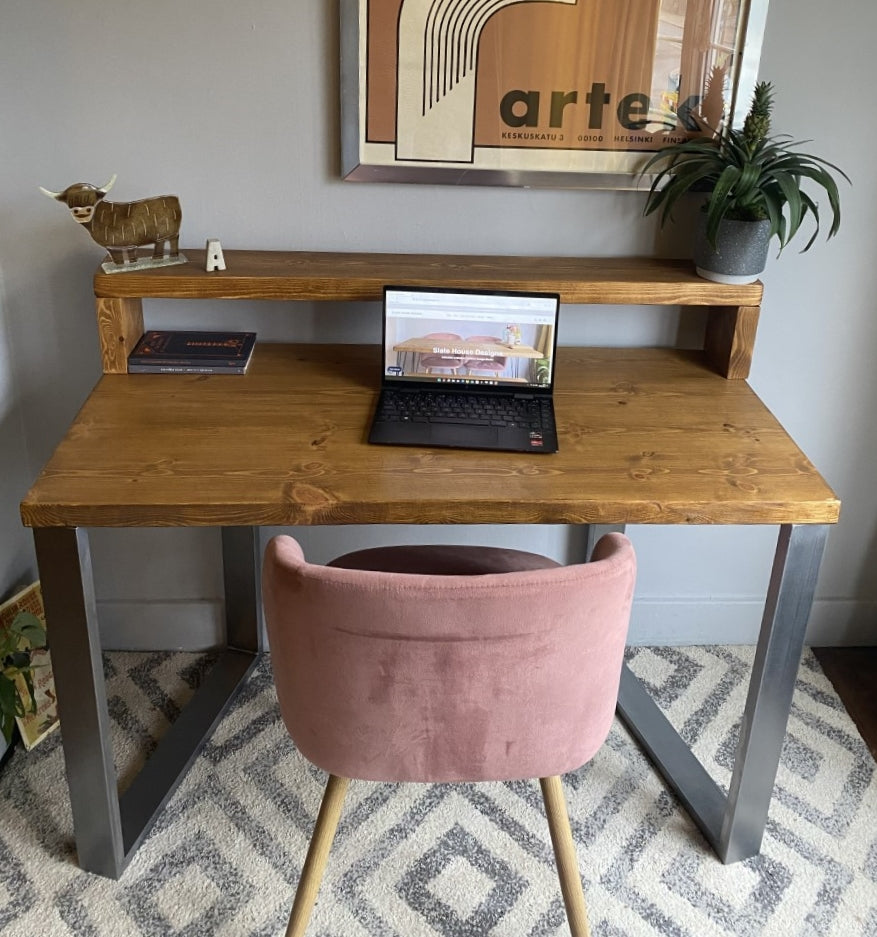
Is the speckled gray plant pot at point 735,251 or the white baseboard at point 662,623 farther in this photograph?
the white baseboard at point 662,623

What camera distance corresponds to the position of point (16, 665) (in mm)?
1781

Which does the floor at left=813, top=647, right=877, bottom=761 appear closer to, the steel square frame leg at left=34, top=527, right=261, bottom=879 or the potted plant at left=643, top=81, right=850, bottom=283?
the potted plant at left=643, top=81, right=850, bottom=283

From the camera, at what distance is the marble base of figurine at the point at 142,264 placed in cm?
170

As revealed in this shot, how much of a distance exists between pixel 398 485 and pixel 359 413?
0.27 m

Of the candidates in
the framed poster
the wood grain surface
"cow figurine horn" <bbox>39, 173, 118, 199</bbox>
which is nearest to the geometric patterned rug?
the wood grain surface

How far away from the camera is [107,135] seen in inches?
69.1

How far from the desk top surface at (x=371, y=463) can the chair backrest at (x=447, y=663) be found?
0.63ft

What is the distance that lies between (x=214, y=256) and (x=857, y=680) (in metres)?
1.68

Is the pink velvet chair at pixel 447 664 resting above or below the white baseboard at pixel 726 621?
above

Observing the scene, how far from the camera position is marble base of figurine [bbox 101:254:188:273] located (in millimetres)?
1704

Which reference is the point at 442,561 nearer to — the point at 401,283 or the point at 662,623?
the point at 401,283

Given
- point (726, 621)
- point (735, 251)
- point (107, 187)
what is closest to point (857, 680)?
point (726, 621)

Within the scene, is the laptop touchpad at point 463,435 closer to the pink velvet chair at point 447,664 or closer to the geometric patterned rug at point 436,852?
the pink velvet chair at point 447,664

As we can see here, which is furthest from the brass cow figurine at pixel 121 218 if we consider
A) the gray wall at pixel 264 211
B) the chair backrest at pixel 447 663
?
the chair backrest at pixel 447 663
